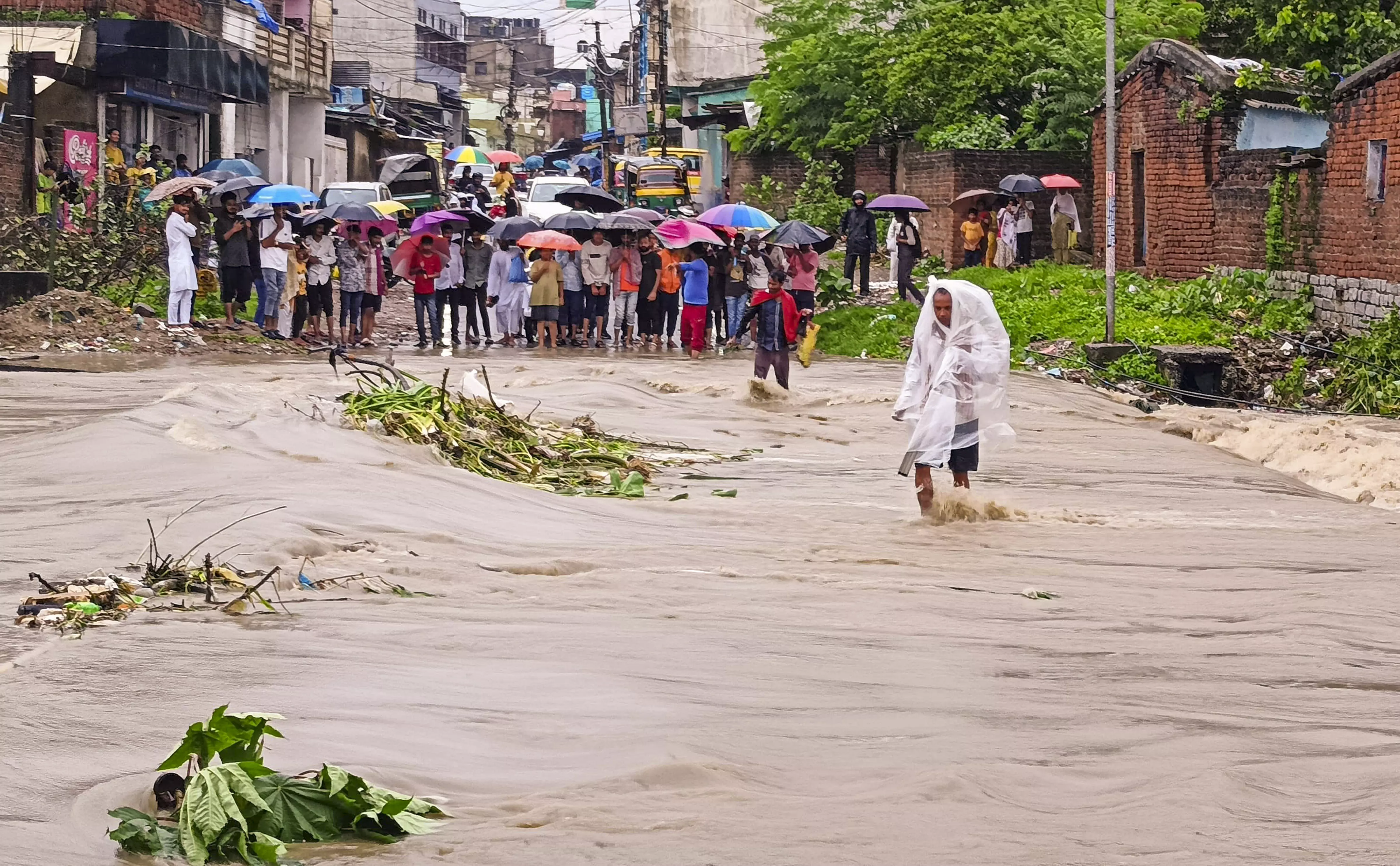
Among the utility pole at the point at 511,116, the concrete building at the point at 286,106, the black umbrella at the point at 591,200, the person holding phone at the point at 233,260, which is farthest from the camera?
the utility pole at the point at 511,116

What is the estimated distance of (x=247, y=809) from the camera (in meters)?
4.44

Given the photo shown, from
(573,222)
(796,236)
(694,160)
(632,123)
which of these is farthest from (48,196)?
(694,160)

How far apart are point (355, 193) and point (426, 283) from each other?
480 inches

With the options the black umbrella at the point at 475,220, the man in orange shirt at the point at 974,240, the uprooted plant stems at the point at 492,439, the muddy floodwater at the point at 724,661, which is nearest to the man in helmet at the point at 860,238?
the man in orange shirt at the point at 974,240

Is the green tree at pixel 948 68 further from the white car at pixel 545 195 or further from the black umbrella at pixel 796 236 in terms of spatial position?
the black umbrella at pixel 796 236

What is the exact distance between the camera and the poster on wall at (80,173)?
22672mm

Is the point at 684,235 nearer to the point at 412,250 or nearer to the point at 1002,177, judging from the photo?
the point at 412,250

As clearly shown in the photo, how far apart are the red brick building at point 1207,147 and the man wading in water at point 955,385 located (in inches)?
537

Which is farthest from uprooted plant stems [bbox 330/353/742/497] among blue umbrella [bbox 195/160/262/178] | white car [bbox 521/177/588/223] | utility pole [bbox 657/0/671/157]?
utility pole [bbox 657/0/671/157]

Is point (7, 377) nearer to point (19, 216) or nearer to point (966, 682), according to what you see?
point (19, 216)

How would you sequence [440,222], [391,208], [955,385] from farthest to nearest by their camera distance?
[391,208] < [440,222] < [955,385]

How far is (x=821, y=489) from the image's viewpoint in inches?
472

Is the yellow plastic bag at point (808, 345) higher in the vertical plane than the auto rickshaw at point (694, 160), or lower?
lower

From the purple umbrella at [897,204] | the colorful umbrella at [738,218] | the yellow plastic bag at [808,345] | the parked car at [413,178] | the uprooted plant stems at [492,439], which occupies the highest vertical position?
the parked car at [413,178]
